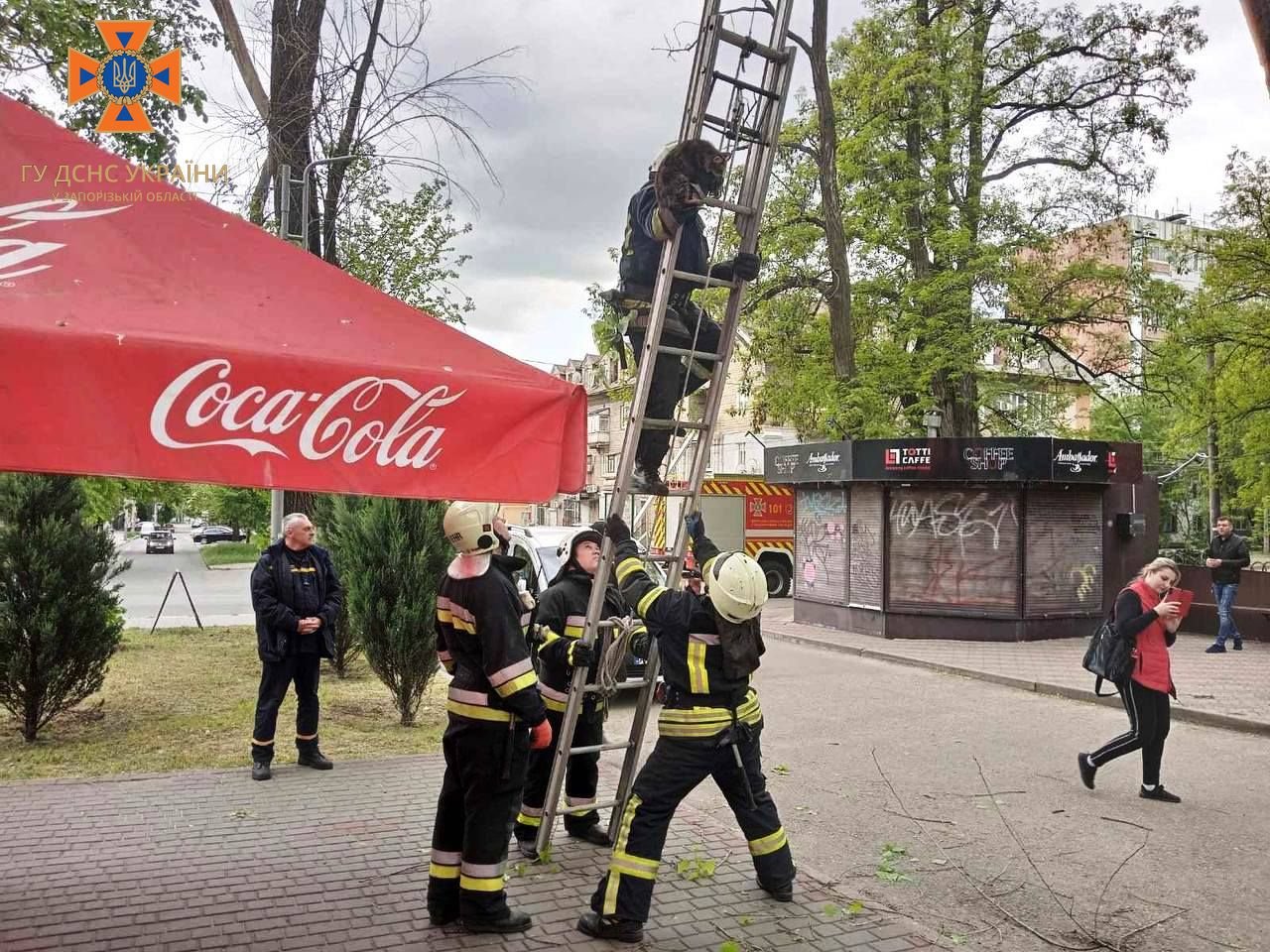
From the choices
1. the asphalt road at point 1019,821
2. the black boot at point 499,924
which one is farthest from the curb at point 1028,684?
the black boot at point 499,924

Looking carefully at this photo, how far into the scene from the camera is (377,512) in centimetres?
1002

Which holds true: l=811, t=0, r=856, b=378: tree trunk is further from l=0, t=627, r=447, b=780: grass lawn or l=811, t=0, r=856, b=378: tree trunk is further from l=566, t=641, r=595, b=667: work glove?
l=566, t=641, r=595, b=667: work glove

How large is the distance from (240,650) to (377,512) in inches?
243

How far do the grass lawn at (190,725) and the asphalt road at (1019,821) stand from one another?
232 cm

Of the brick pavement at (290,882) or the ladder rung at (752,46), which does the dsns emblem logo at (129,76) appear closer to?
the brick pavement at (290,882)

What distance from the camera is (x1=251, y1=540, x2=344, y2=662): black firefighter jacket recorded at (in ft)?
24.7

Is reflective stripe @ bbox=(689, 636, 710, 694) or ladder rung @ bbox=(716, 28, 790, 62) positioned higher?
ladder rung @ bbox=(716, 28, 790, 62)

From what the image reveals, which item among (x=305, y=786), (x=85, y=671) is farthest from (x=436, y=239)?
(x=305, y=786)

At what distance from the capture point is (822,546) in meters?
18.4

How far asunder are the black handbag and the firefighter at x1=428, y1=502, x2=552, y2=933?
15.9ft

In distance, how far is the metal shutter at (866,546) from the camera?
667 inches

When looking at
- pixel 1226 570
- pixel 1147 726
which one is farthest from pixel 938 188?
pixel 1147 726

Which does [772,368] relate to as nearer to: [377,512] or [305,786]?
[377,512]

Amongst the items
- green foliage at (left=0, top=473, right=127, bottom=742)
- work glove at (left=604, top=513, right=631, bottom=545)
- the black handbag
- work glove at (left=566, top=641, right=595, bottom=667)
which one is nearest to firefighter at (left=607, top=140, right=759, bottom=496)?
work glove at (left=604, top=513, right=631, bottom=545)
